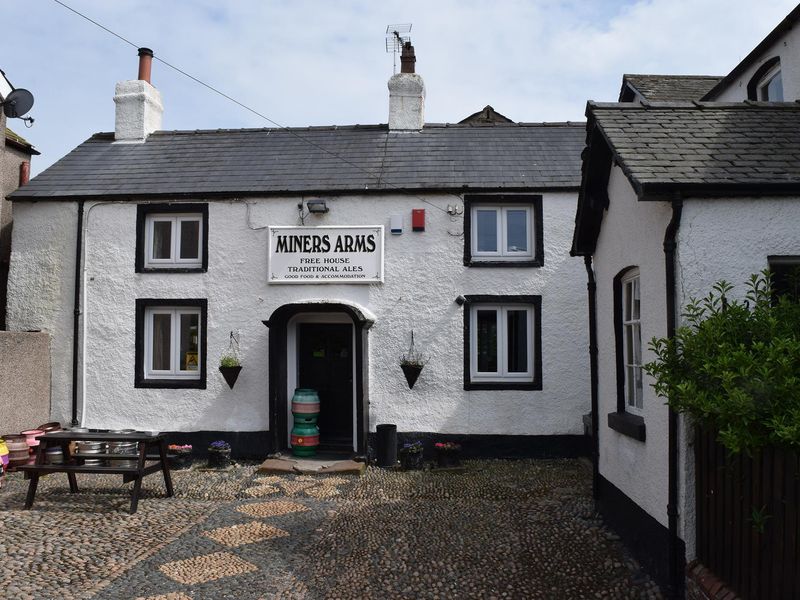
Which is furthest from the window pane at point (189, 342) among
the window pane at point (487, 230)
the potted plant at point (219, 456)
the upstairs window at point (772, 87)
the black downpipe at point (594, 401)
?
the upstairs window at point (772, 87)

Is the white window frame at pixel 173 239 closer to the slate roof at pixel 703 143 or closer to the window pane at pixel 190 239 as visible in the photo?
the window pane at pixel 190 239

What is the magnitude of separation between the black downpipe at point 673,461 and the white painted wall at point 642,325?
0.48ft

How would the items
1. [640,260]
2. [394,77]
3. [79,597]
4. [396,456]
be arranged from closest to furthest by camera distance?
1. [79,597]
2. [640,260]
3. [396,456]
4. [394,77]

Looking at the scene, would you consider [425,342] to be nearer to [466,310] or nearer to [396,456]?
[466,310]

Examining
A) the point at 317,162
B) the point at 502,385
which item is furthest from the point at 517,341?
the point at 317,162

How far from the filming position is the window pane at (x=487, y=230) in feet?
37.7

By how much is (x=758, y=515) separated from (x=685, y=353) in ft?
3.92

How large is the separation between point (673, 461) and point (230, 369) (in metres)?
7.74

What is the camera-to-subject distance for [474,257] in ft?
37.4

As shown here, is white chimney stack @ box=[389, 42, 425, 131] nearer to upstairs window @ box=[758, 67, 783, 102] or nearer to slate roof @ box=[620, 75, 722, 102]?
slate roof @ box=[620, 75, 722, 102]

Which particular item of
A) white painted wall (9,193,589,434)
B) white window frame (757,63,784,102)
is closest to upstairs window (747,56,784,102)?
white window frame (757,63,784,102)

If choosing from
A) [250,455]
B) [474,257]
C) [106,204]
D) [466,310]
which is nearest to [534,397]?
[466,310]

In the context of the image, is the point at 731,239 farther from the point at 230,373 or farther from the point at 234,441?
the point at 234,441

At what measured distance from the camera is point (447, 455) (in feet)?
34.2
